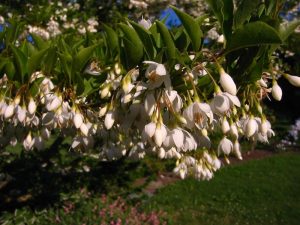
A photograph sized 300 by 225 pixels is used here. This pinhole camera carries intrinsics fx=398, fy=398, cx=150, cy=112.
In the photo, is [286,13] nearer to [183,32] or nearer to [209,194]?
[209,194]

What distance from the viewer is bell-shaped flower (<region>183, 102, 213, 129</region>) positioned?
4.80 feet

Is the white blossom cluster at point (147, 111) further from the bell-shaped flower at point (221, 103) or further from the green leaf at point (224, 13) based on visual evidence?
the green leaf at point (224, 13)

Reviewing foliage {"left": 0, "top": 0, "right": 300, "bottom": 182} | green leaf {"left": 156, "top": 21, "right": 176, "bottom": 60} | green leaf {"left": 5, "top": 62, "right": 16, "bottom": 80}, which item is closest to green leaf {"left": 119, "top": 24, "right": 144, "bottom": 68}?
foliage {"left": 0, "top": 0, "right": 300, "bottom": 182}

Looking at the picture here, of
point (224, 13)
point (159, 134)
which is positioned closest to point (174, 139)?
point (159, 134)

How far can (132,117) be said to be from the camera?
1544mm

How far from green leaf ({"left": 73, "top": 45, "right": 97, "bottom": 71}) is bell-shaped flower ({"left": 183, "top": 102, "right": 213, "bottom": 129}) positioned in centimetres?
57

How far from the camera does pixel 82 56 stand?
5.95ft

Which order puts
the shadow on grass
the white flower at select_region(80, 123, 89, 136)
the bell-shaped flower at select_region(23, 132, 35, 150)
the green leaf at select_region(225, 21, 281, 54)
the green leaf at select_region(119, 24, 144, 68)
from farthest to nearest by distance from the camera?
the shadow on grass
the bell-shaped flower at select_region(23, 132, 35, 150)
the white flower at select_region(80, 123, 89, 136)
the green leaf at select_region(119, 24, 144, 68)
the green leaf at select_region(225, 21, 281, 54)

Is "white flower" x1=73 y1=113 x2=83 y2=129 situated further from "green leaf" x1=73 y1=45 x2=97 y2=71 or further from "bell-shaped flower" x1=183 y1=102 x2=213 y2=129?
"bell-shaped flower" x1=183 y1=102 x2=213 y2=129

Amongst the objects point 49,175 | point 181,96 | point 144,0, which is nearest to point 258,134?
point 181,96

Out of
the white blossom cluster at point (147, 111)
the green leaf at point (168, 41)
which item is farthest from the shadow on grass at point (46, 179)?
the green leaf at point (168, 41)

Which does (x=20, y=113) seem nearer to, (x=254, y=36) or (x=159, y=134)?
(x=159, y=134)

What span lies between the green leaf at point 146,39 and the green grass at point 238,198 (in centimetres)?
495

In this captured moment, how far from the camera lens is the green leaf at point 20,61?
6.00ft
